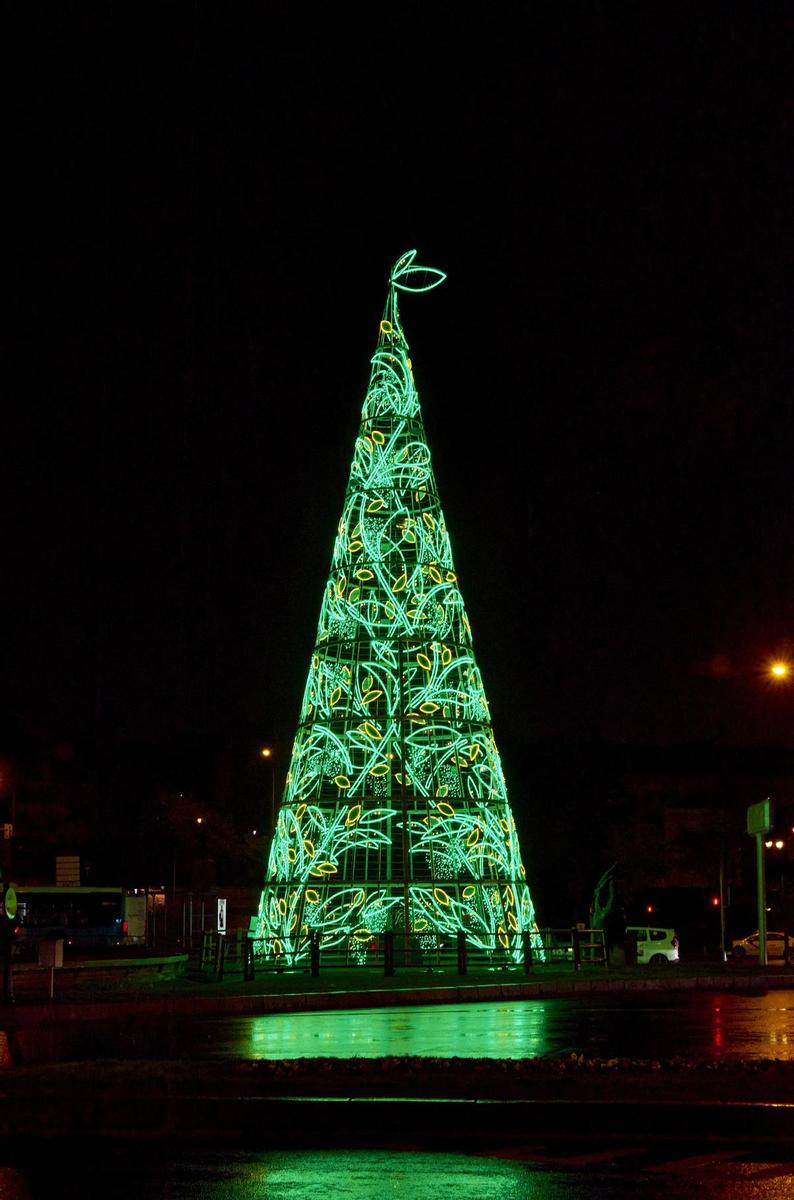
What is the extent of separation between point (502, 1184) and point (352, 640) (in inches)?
750

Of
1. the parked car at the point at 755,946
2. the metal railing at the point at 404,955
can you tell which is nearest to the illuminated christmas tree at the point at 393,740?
the metal railing at the point at 404,955

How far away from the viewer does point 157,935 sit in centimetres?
5153

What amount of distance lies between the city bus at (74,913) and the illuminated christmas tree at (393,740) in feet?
86.5

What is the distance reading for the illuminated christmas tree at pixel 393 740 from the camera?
27.0 m

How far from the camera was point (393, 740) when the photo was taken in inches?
1065

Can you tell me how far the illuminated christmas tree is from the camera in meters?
27.0

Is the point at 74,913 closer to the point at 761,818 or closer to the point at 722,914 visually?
the point at 722,914

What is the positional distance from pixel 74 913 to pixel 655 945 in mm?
24126

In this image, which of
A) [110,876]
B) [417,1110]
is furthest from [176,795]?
[417,1110]

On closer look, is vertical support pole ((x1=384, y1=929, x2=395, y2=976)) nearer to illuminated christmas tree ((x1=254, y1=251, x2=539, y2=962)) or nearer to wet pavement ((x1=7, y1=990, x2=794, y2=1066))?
illuminated christmas tree ((x1=254, y1=251, x2=539, y2=962))

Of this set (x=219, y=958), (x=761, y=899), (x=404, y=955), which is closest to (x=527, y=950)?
(x=404, y=955)

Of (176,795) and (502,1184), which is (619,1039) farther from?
(176,795)

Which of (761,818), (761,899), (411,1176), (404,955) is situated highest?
(761,818)

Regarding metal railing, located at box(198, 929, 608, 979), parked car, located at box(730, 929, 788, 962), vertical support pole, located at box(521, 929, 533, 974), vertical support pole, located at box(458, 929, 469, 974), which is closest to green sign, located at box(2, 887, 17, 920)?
metal railing, located at box(198, 929, 608, 979)
